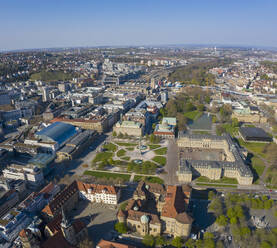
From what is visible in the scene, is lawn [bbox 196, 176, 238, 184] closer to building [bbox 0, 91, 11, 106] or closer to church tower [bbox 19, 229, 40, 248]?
church tower [bbox 19, 229, 40, 248]

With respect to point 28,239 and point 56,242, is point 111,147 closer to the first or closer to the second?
point 56,242

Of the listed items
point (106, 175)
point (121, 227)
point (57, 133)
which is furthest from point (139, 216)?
point (57, 133)

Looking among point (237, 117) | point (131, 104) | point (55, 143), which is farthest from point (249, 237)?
point (131, 104)

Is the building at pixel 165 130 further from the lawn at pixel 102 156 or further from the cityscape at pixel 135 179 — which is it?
the lawn at pixel 102 156

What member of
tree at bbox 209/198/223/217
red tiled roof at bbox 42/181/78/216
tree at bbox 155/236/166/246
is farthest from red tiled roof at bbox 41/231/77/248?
tree at bbox 209/198/223/217

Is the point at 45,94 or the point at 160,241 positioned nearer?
the point at 160,241

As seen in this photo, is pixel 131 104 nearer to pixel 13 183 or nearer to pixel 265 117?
pixel 265 117

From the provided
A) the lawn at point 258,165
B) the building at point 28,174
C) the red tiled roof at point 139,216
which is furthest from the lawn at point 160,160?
the building at point 28,174
